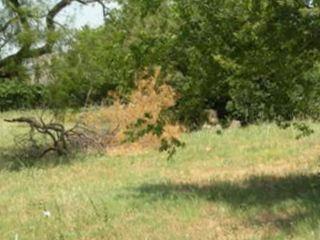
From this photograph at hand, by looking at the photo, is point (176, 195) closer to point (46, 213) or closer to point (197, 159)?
point (46, 213)

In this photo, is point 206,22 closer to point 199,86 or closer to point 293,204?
point 199,86

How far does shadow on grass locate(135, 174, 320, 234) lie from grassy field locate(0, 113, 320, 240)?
15 millimetres

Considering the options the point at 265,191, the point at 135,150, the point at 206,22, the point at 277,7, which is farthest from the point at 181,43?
the point at 135,150

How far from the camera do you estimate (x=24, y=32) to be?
61.8 feet

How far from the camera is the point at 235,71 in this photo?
11070mm

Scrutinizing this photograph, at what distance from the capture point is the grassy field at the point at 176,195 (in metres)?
9.66

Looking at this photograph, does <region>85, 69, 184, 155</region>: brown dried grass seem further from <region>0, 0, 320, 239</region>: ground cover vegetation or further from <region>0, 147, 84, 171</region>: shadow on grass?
<region>0, 0, 320, 239</region>: ground cover vegetation

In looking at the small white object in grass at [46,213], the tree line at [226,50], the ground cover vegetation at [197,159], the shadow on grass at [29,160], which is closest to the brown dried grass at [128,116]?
the shadow on grass at [29,160]

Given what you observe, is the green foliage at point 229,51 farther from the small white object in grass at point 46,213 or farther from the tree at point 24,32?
the tree at point 24,32

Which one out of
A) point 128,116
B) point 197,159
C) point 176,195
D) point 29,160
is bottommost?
point 29,160

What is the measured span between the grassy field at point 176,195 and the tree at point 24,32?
→ 273 centimetres

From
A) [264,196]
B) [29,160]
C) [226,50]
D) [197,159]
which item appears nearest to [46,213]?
[264,196]

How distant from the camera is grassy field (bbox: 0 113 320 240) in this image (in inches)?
380

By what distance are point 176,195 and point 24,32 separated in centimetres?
846
